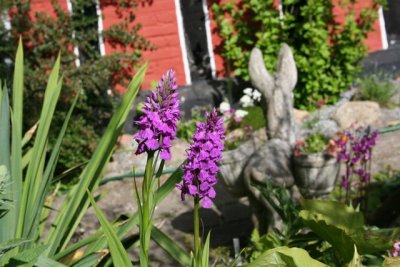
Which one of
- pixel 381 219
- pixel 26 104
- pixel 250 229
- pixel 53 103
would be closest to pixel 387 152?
pixel 250 229

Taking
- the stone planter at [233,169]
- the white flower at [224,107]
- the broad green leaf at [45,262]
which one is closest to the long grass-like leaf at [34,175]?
the broad green leaf at [45,262]

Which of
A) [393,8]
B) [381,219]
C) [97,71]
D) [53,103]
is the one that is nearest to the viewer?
[53,103]

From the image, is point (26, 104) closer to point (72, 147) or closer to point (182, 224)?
point (72, 147)

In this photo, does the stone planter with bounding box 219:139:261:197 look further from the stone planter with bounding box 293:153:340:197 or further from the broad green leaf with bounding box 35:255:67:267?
the broad green leaf with bounding box 35:255:67:267

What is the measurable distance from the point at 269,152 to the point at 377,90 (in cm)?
467

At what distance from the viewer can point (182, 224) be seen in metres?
6.05

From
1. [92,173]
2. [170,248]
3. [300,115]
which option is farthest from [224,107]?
[170,248]

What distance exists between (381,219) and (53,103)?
2568 millimetres

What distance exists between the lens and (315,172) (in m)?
4.89

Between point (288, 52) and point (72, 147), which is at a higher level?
point (288, 52)

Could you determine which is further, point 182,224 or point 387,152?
point 387,152

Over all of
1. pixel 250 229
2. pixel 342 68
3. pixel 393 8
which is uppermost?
pixel 393 8

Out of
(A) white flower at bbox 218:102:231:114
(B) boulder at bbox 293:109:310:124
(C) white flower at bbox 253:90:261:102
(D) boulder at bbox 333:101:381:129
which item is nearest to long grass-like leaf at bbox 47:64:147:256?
(A) white flower at bbox 218:102:231:114

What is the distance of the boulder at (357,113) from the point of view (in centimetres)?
866
